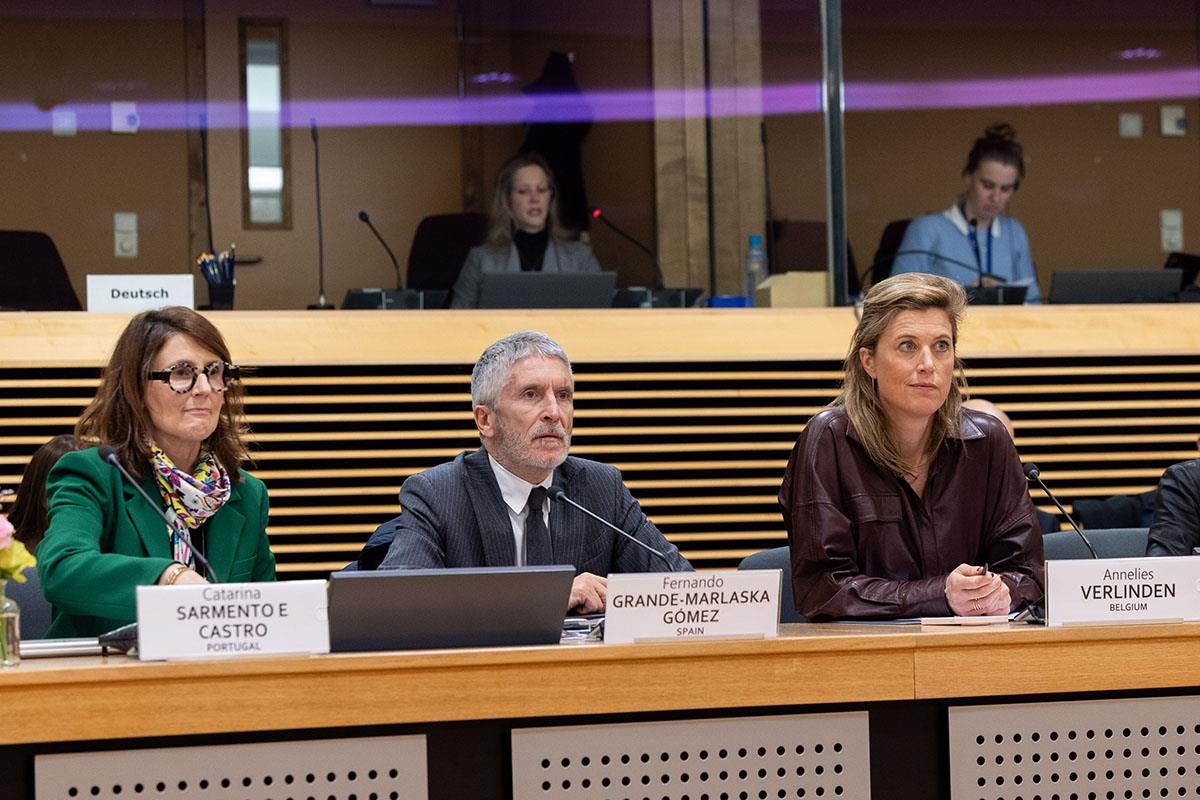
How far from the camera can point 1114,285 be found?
5414 millimetres

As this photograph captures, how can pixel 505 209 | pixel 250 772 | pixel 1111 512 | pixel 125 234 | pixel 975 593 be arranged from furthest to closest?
pixel 125 234
pixel 505 209
pixel 1111 512
pixel 975 593
pixel 250 772

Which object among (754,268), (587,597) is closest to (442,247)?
(754,268)

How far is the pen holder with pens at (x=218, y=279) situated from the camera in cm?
526

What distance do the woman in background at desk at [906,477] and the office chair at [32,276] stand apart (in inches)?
118

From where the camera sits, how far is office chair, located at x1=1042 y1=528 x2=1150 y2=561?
128 inches

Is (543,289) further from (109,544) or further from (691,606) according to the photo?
(691,606)

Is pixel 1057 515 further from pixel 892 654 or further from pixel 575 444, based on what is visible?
pixel 892 654

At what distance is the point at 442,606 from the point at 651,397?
123 inches

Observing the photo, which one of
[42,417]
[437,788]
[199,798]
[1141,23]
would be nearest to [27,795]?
[199,798]

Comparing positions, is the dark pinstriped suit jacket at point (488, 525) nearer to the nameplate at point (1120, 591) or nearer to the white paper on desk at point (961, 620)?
the white paper on desk at point (961, 620)

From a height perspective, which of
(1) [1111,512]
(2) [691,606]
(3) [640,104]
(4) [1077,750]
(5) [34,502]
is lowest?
(4) [1077,750]

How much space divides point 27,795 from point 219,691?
0.26 meters

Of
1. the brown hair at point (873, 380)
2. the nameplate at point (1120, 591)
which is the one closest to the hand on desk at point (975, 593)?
the brown hair at point (873, 380)

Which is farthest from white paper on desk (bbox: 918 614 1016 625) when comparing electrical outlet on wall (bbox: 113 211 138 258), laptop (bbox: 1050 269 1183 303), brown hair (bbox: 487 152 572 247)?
electrical outlet on wall (bbox: 113 211 138 258)
